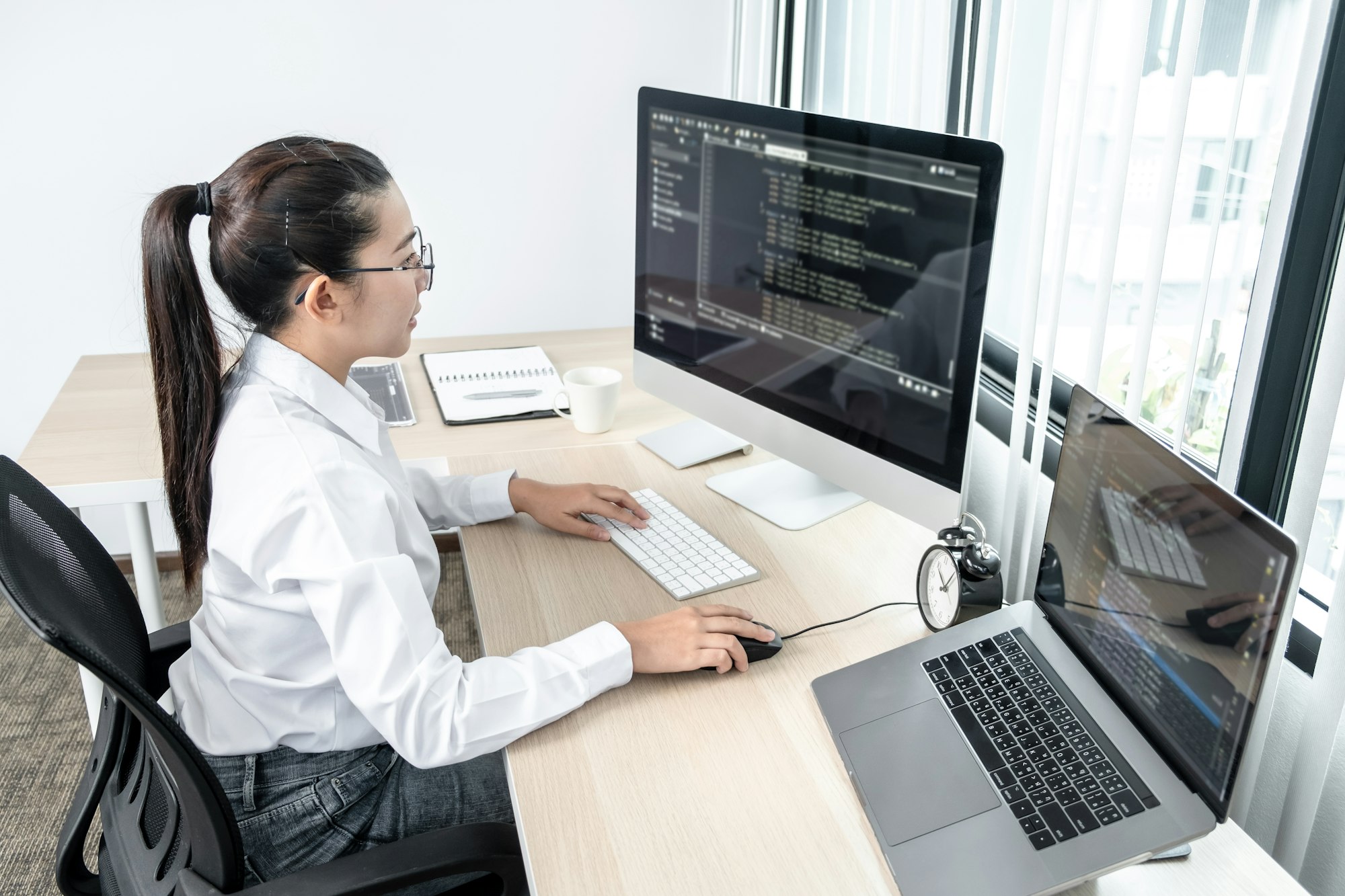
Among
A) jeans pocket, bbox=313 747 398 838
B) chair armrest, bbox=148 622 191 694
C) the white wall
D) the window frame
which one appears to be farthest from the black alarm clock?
the white wall

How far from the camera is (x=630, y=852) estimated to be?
793mm

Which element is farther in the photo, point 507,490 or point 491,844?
point 507,490

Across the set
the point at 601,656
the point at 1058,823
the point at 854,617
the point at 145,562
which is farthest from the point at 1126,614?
the point at 145,562

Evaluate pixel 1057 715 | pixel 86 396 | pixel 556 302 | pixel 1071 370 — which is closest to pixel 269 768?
pixel 1057 715

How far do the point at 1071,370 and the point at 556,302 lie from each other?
4.62 feet

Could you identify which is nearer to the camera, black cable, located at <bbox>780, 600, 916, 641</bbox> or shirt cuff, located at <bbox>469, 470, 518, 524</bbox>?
black cable, located at <bbox>780, 600, 916, 641</bbox>

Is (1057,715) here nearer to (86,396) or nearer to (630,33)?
Answer: (86,396)

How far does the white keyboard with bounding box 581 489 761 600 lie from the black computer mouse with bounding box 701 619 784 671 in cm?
13

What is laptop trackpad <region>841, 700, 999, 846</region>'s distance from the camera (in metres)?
0.80

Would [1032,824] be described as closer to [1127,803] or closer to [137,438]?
[1127,803]

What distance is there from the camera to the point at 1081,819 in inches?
30.0

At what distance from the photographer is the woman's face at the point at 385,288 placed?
3.62 feet

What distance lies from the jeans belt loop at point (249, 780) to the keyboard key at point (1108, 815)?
0.81 meters

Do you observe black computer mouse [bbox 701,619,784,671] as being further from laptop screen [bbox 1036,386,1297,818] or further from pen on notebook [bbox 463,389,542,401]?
pen on notebook [bbox 463,389,542,401]
